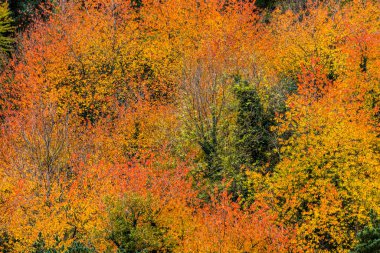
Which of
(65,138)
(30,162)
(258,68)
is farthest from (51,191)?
(258,68)

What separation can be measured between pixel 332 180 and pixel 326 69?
14539 millimetres

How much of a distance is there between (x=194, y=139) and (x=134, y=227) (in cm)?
1038

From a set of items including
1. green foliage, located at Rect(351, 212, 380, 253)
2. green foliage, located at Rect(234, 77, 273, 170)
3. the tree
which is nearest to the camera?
green foliage, located at Rect(351, 212, 380, 253)

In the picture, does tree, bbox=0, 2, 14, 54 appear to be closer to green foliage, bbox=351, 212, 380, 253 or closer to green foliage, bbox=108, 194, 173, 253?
green foliage, bbox=108, 194, 173, 253

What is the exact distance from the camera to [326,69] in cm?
4175

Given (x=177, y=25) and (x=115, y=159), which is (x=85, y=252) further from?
(x=177, y=25)

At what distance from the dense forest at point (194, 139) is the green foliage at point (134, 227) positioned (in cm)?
9

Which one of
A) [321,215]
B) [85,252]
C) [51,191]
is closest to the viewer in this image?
[85,252]

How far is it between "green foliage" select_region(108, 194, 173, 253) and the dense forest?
88 mm

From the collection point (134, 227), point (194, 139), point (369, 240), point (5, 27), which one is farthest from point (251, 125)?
point (5, 27)

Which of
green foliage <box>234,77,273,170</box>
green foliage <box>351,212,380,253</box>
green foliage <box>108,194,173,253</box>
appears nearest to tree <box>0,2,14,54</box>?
green foliage <box>234,77,273,170</box>

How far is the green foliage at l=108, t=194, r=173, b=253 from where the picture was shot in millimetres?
26078

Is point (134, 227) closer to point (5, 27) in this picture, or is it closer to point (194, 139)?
point (194, 139)

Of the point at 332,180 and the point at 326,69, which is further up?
the point at 326,69
